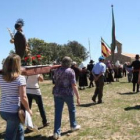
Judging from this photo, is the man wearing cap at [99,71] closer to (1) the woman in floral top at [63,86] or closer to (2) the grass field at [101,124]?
(2) the grass field at [101,124]

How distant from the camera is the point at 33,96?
746cm

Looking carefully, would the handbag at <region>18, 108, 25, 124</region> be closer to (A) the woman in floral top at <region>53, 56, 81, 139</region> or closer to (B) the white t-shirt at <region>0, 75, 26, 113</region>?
(B) the white t-shirt at <region>0, 75, 26, 113</region>

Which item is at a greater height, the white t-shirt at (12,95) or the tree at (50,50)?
the tree at (50,50)

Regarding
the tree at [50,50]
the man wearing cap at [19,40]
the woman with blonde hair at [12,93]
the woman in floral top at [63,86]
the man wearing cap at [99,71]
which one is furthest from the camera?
the tree at [50,50]

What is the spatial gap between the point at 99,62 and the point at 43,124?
4.44m

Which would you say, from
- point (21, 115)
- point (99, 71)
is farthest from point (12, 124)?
point (99, 71)

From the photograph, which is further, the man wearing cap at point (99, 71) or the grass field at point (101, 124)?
the man wearing cap at point (99, 71)

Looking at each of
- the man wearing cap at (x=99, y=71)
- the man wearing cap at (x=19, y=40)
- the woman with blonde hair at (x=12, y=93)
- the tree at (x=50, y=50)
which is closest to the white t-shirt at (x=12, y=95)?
the woman with blonde hair at (x=12, y=93)

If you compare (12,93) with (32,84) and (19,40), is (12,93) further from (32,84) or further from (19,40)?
(32,84)

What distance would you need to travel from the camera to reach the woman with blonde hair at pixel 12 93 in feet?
14.2

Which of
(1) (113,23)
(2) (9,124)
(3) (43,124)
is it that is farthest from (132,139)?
(1) (113,23)

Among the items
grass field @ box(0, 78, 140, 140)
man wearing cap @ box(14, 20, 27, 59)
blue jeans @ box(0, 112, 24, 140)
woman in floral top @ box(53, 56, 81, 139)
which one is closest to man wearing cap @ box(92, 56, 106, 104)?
grass field @ box(0, 78, 140, 140)

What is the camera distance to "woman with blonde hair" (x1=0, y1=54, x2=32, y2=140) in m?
4.32

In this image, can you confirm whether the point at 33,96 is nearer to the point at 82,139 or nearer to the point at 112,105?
the point at 82,139
